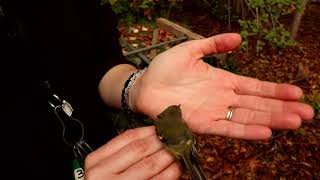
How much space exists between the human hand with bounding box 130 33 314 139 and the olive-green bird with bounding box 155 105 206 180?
0.12m

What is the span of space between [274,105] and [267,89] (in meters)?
0.10

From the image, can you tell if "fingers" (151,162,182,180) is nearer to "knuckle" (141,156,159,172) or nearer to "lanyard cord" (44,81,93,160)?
"knuckle" (141,156,159,172)

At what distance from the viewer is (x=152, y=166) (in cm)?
160

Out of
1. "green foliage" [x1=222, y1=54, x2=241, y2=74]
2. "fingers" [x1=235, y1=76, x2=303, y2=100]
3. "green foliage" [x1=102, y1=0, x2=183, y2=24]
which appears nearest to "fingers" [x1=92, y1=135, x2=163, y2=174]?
"fingers" [x1=235, y1=76, x2=303, y2=100]

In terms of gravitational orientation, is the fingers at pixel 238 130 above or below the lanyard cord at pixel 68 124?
below

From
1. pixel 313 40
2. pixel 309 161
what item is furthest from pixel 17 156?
pixel 313 40

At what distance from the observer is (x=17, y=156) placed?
159 centimetres

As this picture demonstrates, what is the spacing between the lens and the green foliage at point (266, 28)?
603 cm

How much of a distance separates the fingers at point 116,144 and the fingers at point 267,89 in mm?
553

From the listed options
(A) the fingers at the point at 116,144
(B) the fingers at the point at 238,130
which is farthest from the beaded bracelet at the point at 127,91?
(B) the fingers at the point at 238,130

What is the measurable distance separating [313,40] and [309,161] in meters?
3.45

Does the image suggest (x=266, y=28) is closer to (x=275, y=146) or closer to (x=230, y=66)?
(x=230, y=66)

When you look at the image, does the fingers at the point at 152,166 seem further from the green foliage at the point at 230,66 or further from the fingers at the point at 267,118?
the green foliage at the point at 230,66

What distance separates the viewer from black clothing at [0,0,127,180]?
148 centimetres
